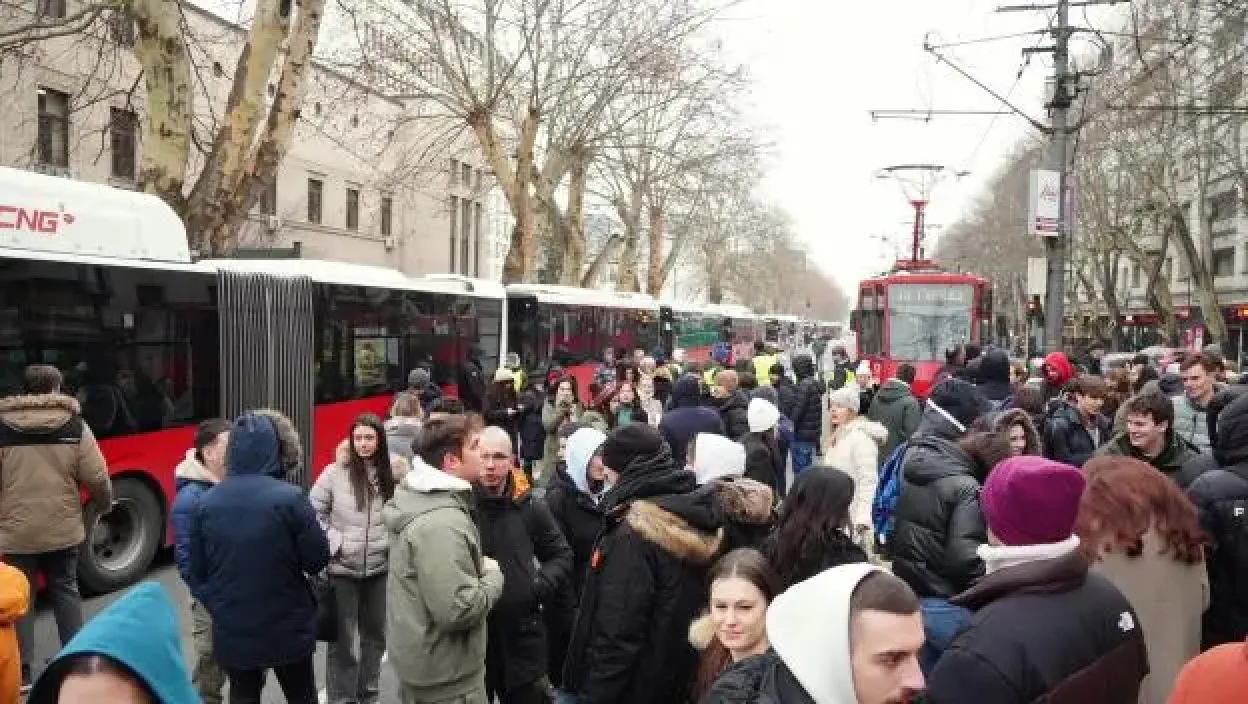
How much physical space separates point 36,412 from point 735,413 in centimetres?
540

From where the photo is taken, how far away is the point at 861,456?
7332mm

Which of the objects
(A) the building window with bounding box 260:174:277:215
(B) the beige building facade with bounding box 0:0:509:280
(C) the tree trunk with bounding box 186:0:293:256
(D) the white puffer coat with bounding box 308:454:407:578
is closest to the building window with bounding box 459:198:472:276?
(B) the beige building facade with bounding box 0:0:509:280

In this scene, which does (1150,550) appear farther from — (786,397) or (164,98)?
(164,98)

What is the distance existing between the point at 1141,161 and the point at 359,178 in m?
26.1

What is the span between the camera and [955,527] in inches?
163

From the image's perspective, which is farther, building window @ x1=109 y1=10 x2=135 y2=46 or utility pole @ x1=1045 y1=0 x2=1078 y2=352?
utility pole @ x1=1045 y1=0 x2=1078 y2=352

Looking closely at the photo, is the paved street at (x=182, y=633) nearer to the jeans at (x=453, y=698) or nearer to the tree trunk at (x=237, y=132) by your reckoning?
the jeans at (x=453, y=698)

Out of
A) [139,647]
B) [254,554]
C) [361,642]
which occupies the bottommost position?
[361,642]

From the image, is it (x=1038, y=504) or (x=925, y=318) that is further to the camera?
(x=925, y=318)

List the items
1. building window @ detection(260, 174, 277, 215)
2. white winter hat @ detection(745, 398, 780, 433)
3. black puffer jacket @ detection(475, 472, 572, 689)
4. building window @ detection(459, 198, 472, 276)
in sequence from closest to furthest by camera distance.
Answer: black puffer jacket @ detection(475, 472, 572, 689)
white winter hat @ detection(745, 398, 780, 433)
building window @ detection(260, 174, 277, 215)
building window @ detection(459, 198, 472, 276)

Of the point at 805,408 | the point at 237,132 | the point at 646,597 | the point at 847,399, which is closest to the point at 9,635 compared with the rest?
the point at 646,597

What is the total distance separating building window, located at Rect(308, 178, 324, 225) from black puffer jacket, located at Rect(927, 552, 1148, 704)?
3490 centimetres

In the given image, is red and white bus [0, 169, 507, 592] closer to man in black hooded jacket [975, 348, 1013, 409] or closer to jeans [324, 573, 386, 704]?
jeans [324, 573, 386, 704]

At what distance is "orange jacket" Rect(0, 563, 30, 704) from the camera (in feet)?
8.84
